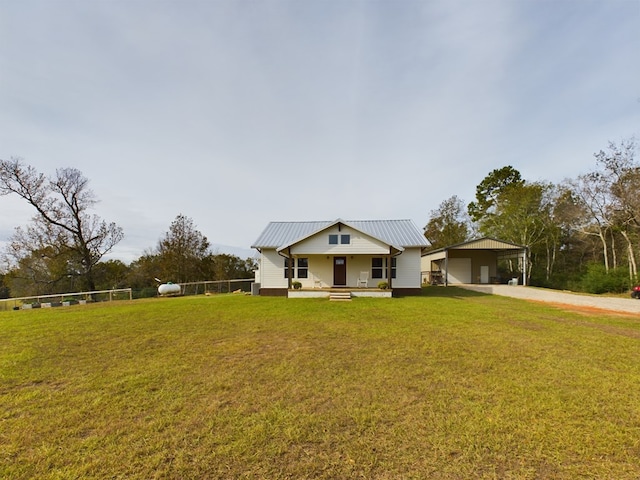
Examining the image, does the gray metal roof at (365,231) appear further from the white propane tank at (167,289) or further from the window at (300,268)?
the white propane tank at (167,289)

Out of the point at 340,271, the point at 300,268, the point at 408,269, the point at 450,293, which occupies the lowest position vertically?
the point at 450,293

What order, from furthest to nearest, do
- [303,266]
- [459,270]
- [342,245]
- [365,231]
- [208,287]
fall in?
1. [208,287]
2. [459,270]
3. [303,266]
4. [365,231]
5. [342,245]

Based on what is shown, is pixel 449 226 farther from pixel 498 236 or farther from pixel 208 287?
pixel 208 287

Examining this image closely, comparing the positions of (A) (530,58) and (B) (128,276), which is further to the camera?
(B) (128,276)

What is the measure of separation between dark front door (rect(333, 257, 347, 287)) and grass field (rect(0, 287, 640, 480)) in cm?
1129

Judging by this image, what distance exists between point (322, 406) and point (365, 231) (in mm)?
15166

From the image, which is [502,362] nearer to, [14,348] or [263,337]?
[263,337]

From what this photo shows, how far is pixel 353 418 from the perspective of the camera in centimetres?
327

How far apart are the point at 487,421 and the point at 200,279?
102ft

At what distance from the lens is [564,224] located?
28.1 m

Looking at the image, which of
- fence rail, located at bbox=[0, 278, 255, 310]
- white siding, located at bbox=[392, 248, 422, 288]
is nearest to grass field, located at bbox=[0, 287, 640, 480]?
white siding, located at bbox=[392, 248, 422, 288]

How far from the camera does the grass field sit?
2.54m

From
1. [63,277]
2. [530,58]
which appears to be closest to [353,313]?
[530,58]

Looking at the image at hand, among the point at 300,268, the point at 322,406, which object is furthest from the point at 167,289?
the point at 322,406
